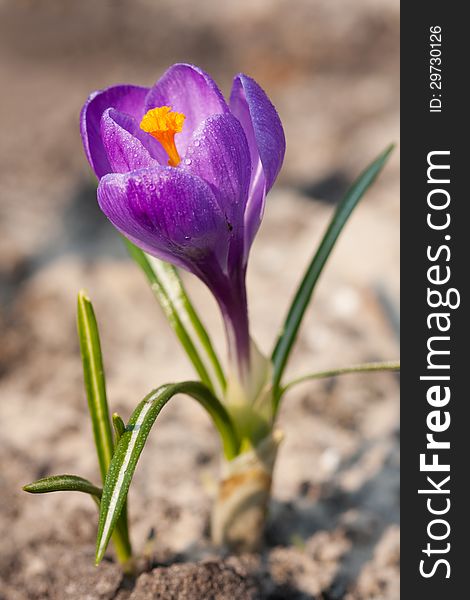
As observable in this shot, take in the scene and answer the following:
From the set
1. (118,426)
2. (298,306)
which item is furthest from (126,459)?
(298,306)

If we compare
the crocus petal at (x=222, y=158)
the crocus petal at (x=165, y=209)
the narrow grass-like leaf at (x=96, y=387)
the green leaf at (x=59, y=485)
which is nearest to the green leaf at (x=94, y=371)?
the narrow grass-like leaf at (x=96, y=387)

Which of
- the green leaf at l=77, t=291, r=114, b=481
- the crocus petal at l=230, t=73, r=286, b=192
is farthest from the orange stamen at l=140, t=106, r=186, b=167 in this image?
the green leaf at l=77, t=291, r=114, b=481

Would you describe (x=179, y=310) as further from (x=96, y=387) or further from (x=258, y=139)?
(x=258, y=139)

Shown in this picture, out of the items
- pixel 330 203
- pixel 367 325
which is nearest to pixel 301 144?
→ pixel 330 203

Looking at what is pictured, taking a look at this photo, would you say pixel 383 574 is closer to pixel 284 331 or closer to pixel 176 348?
pixel 284 331

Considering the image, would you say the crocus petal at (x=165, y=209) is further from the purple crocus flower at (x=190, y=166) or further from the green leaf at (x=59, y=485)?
the green leaf at (x=59, y=485)

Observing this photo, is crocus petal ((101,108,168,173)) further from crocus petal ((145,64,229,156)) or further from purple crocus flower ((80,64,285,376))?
crocus petal ((145,64,229,156))

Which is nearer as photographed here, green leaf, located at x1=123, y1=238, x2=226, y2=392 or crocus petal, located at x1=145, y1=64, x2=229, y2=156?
crocus petal, located at x1=145, y1=64, x2=229, y2=156
